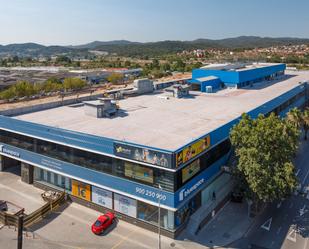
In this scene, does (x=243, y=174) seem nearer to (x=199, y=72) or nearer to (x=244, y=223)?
(x=244, y=223)

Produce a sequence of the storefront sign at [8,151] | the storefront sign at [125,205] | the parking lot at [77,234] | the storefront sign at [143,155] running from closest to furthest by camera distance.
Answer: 1. the storefront sign at [143,155]
2. the parking lot at [77,234]
3. the storefront sign at [125,205]
4. the storefront sign at [8,151]

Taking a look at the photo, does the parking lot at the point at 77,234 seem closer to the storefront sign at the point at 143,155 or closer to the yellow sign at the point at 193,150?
the storefront sign at the point at 143,155

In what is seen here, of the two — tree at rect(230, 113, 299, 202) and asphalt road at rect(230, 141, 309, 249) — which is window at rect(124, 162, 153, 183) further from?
asphalt road at rect(230, 141, 309, 249)

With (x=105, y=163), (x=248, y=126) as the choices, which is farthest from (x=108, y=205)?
(x=248, y=126)

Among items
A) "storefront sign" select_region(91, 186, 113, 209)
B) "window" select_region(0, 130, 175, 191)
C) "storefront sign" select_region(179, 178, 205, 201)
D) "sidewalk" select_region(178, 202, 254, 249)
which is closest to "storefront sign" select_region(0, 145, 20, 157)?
"window" select_region(0, 130, 175, 191)

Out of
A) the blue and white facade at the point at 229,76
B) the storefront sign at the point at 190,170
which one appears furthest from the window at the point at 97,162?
the blue and white facade at the point at 229,76

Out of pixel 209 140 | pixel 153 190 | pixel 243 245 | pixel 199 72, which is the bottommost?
pixel 243 245

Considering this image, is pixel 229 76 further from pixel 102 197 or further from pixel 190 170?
pixel 102 197
